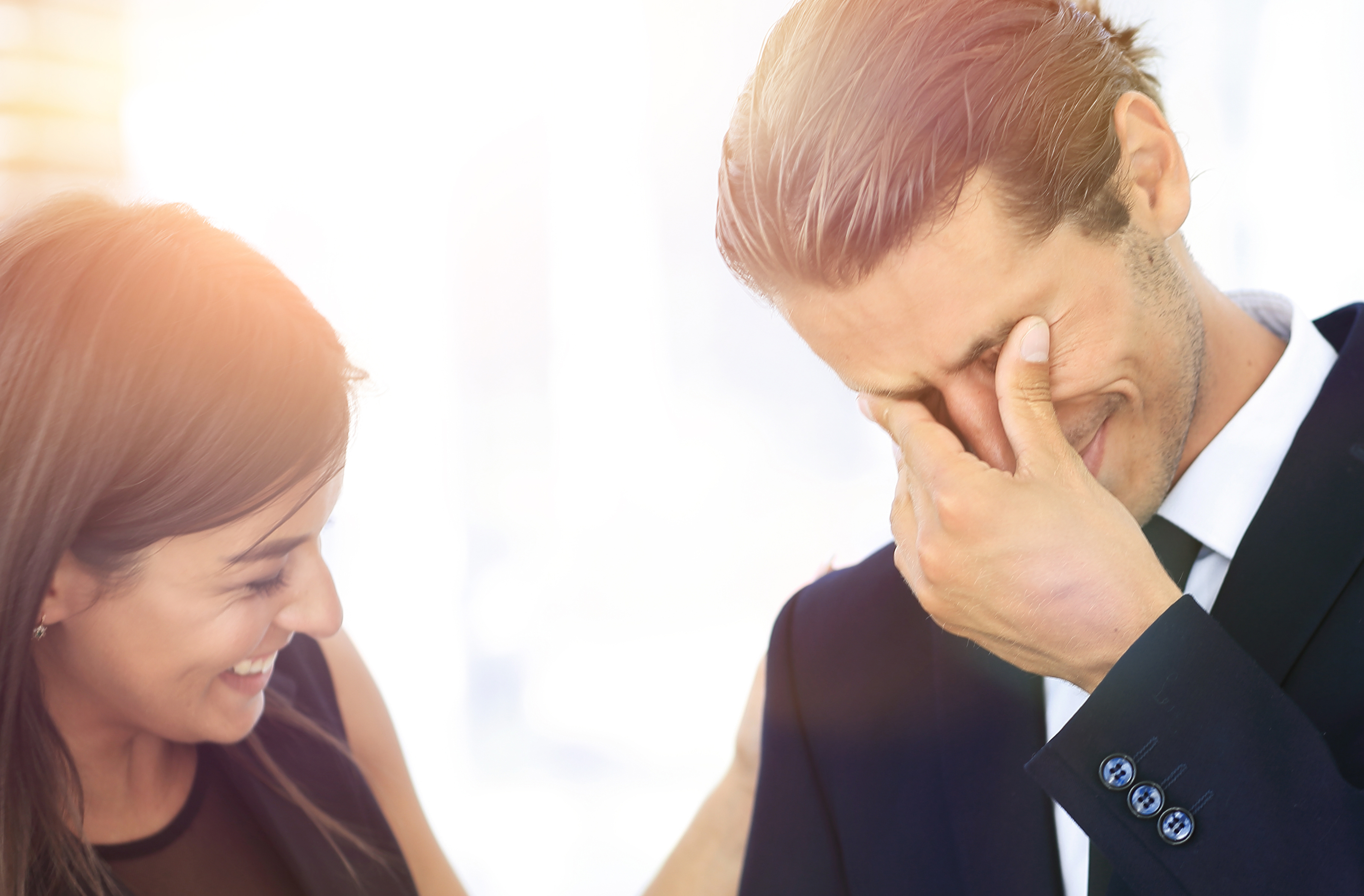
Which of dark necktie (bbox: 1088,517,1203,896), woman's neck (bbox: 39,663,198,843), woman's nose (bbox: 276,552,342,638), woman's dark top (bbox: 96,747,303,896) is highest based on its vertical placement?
dark necktie (bbox: 1088,517,1203,896)

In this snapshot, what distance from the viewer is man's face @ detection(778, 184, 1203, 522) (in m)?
1.05

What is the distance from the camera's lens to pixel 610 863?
2.65m

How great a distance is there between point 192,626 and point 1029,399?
1.03 meters

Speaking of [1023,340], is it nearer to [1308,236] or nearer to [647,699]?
[1308,236]

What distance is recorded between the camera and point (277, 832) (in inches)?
51.1

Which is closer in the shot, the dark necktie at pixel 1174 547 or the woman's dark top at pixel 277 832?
the dark necktie at pixel 1174 547

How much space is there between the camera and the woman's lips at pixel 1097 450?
44.1 inches

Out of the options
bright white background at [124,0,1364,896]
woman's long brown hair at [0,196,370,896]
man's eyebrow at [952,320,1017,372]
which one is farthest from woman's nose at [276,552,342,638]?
bright white background at [124,0,1364,896]

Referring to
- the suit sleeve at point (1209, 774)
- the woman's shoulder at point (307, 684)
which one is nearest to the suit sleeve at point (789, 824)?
the suit sleeve at point (1209, 774)

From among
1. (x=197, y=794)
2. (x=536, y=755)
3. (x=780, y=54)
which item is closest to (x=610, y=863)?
(x=536, y=755)

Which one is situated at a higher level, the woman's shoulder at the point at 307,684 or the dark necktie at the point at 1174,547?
the dark necktie at the point at 1174,547

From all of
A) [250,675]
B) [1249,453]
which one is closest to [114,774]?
[250,675]

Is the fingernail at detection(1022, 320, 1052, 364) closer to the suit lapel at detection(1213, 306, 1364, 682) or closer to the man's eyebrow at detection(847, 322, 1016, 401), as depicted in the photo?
the man's eyebrow at detection(847, 322, 1016, 401)

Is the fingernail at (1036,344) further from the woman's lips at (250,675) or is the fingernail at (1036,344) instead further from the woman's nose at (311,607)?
the woman's lips at (250,675)
